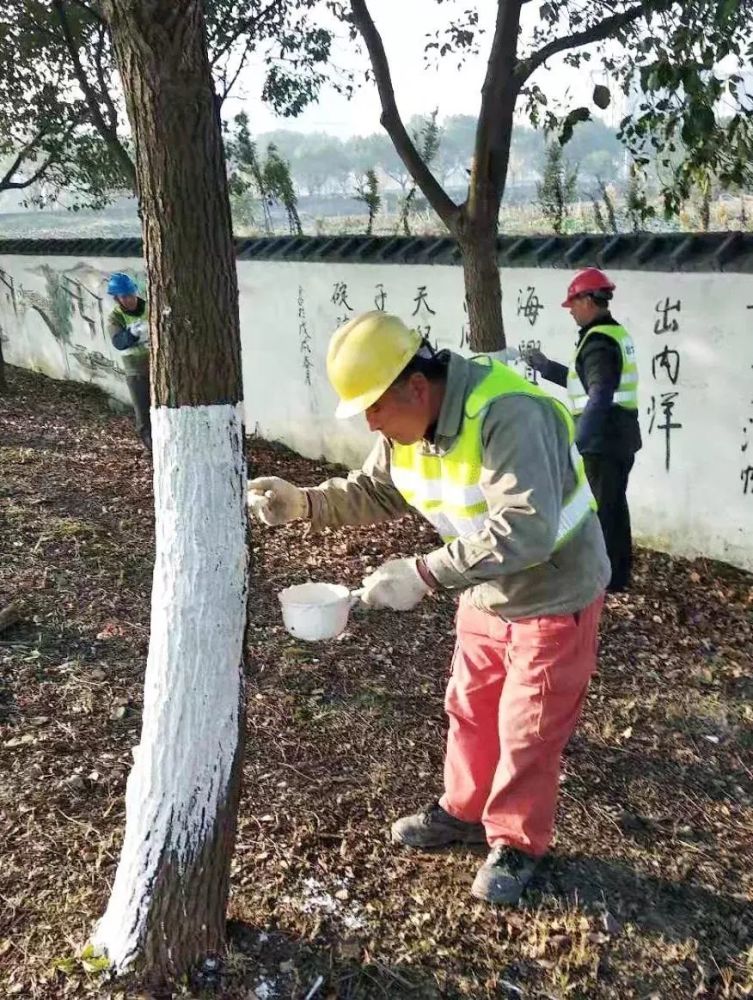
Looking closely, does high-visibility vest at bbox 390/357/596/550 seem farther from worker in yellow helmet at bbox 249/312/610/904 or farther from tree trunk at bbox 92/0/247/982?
tree trunk at bbox 92/0/247/982

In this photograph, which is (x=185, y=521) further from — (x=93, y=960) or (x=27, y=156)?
(x=27, y=156)

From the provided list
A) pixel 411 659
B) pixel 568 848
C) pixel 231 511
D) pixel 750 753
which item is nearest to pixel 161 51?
pixel 231 511

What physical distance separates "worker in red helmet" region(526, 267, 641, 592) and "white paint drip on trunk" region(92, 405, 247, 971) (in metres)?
2.78

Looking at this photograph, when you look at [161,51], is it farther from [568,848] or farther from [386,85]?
[386,85]

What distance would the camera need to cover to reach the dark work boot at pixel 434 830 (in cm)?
286

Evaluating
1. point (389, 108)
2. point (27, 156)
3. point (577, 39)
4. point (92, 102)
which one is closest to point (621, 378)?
point (577, 39)

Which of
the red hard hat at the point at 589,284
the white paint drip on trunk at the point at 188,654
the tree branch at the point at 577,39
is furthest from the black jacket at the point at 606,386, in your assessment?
the white paint drip on trunk at the point at 188,654

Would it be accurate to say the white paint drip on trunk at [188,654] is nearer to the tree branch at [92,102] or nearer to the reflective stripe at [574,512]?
the reflective stripe at [574,512]

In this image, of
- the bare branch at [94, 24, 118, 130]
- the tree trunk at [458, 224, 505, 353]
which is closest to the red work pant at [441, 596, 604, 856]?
the tree trunk at [458, 224, 505, 353]

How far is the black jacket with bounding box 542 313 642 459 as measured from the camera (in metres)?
4.46

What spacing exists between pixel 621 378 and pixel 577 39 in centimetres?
181

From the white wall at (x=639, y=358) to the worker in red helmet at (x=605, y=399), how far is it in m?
0.98

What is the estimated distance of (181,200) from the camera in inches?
75.2

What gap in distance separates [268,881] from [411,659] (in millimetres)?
1712
